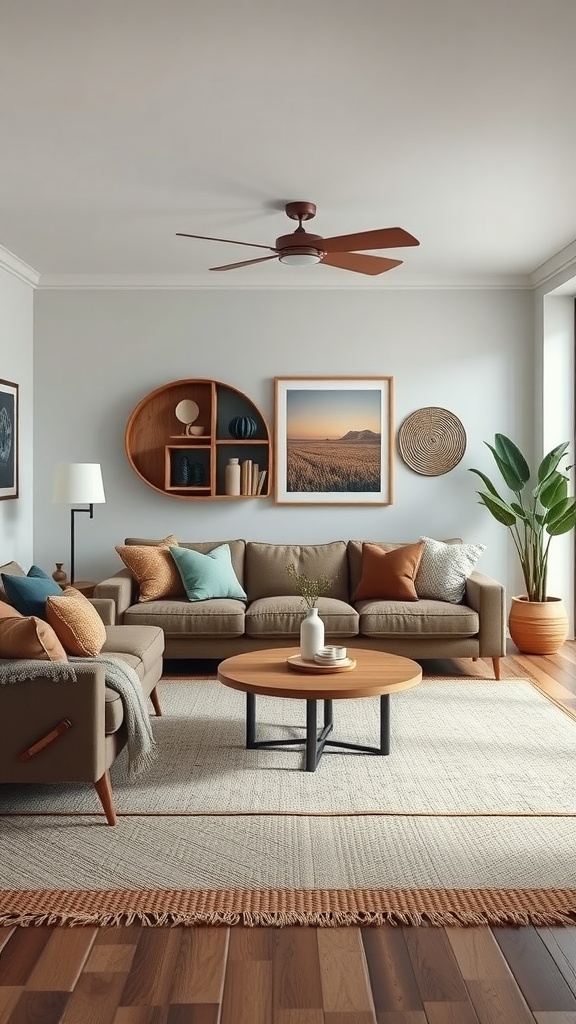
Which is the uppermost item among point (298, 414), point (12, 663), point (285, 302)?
point (285, 302)

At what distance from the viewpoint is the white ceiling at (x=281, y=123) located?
295cm

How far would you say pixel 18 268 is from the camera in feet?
20.2

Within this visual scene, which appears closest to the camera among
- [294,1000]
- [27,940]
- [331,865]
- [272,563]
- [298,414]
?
[294,1000]

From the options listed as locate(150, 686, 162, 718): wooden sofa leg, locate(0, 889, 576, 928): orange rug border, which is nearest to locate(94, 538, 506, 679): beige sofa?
locate(150, 686, 162, 718): wooden sofa leg

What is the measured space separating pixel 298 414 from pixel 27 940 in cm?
465

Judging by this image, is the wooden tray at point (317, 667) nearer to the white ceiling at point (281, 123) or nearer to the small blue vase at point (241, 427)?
the white ceiling at point (281, 123)

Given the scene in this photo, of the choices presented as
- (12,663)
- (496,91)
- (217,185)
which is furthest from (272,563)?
(496,91)

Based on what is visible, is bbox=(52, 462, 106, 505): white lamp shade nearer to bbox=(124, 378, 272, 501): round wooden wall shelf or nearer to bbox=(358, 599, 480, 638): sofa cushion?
bbox=(124, 378, 272, 501): round wooden wall shelf

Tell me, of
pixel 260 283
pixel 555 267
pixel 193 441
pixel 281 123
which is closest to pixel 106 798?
pixel 281 123

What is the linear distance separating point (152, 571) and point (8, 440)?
4.45 ft

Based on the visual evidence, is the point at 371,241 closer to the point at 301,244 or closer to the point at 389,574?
the point at 301,244

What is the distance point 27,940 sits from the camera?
97.4 inches

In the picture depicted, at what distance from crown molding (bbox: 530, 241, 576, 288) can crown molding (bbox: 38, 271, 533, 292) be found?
0.47 feet

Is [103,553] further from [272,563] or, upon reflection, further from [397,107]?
[397,107]
